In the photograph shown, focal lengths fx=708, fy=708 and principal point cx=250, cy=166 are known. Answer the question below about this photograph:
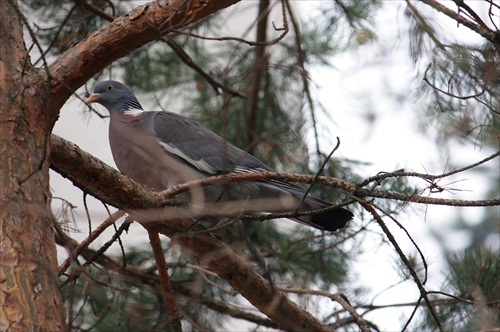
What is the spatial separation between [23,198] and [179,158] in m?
1.67

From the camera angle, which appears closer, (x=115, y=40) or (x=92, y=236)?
(x=115, y=40)

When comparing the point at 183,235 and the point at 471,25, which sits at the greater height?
the point at 471,25

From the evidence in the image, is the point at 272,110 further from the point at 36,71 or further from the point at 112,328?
the point at 36,71

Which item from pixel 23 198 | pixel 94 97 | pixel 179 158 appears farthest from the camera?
pixel 94 97

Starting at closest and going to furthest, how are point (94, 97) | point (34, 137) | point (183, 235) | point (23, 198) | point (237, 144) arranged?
point (23, 198) < point (34, 137) < point (183, 235) < point (94, 97) < point (237, 144)

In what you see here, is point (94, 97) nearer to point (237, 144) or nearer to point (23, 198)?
point (237, 144)

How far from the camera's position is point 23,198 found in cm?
209

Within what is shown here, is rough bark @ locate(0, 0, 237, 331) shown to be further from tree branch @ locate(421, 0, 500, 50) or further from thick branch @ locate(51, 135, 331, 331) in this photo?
tree branch @ locate(421, 0, 500, 50)

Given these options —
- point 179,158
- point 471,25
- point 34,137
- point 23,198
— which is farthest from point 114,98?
point 471,25

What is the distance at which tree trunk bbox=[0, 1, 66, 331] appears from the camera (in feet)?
6.36

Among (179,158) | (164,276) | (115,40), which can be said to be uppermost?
(179,158)

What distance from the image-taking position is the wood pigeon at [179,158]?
11.6 ft

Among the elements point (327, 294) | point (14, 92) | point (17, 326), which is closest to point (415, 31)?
point (327, 294)

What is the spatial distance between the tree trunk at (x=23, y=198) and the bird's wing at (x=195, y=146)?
1.45 meters
